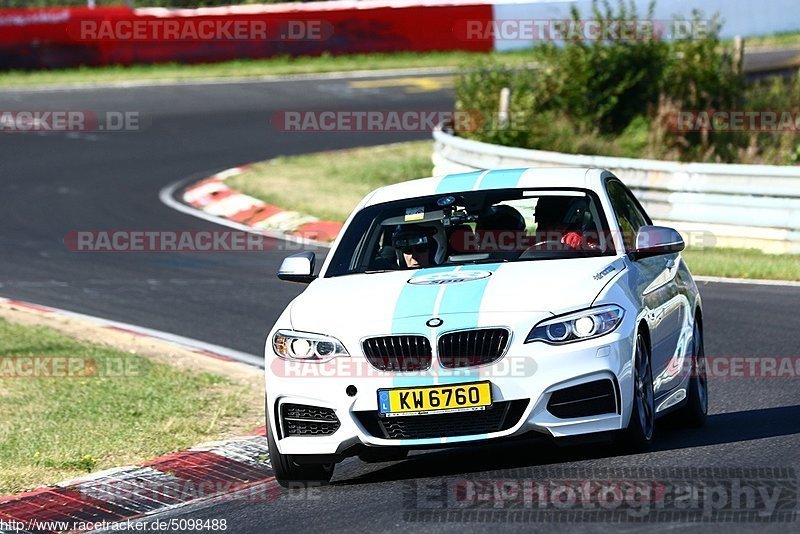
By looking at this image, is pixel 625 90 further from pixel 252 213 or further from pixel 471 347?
pixel 471 347

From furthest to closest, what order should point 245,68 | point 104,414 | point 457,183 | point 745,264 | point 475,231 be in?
point 245,68 → point 745,264 → point 104,414 → point 457,183 → point 475,231

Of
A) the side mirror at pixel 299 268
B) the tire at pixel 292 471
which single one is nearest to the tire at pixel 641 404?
the tire at pixel 292 471

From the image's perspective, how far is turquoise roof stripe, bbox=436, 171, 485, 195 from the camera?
869 cm

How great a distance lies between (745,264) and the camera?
49.6 feet

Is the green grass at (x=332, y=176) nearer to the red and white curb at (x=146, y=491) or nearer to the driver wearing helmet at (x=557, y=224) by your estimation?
the driver wearing helmet at (x=557, y=224)

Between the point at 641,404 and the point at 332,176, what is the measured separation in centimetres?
1621

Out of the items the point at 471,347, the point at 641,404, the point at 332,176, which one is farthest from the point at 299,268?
the point at 332,176

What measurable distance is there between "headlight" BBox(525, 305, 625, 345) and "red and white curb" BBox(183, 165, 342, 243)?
36.8 feet

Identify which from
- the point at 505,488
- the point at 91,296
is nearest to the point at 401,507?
the point at 505,488

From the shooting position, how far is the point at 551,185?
8.57m

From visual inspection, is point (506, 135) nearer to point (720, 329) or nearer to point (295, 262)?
point (720, 329)

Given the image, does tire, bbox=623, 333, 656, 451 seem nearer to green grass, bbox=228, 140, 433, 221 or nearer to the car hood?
the car hood

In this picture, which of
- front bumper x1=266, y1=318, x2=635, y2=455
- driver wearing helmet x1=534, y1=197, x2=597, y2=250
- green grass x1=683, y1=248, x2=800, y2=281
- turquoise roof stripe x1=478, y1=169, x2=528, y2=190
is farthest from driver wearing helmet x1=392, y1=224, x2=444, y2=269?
green grass x1=683, y1=248, x2=800, y2=281

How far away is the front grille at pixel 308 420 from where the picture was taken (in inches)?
286
